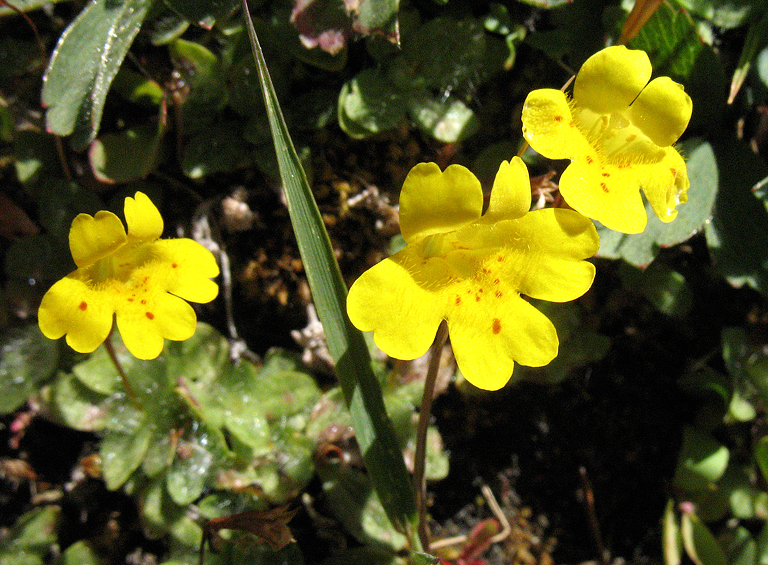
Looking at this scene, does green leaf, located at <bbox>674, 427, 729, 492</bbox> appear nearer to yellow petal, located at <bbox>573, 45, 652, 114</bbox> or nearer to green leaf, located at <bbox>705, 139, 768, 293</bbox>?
green leaf, located at <bbox>705, 139, 768, 293</bbox>

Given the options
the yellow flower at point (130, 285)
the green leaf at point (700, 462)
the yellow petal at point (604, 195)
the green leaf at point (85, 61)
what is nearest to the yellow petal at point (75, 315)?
the yellow flower at point (130, 285)

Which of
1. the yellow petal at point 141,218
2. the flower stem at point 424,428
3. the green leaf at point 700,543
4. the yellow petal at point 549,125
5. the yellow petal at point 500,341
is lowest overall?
the green leaf at point 700,543

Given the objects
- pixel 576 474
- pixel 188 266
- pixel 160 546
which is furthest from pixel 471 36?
pixel 160 546

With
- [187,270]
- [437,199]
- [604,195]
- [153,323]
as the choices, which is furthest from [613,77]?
[153,323]

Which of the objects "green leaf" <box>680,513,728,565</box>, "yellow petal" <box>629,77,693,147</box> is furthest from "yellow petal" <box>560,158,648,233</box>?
"green leaf" <box>680,513,728,565</box>

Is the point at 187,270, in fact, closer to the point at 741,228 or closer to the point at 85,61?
the point at 85,61

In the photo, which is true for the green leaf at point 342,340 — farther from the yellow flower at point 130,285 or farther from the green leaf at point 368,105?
the green leaf at point 368,105

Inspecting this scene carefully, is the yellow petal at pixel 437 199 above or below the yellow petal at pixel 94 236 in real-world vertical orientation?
above

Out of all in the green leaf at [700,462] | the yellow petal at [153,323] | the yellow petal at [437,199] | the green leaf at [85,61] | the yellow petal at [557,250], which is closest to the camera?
the yellow petal at [437,199]

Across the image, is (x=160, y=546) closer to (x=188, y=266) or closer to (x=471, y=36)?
(x=188, y=266)
